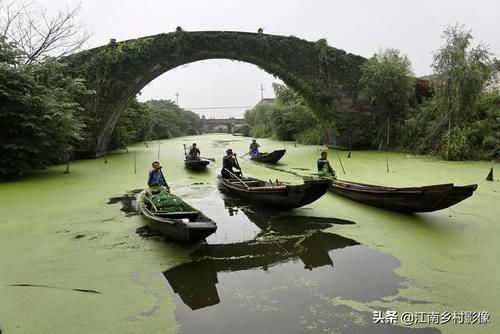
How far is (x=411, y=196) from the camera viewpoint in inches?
223

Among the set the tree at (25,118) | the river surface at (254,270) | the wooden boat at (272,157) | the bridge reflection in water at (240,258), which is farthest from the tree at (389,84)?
the bridge reflection in water at (240,258)

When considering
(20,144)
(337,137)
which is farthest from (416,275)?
(337,137)

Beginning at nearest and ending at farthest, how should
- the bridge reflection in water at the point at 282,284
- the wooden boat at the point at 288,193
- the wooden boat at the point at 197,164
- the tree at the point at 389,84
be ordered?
the bridge reflection in water at the point at 282,284, the wooden boat at the point at 288,193, the wooden boat at the point at 197,164, the tree at the point at 389,84

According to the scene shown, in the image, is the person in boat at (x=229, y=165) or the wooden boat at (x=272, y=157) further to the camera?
the wooden boat at (x=272, y=157)

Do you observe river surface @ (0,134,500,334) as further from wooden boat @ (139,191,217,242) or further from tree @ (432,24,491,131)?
tree @ (432,24,491,131)

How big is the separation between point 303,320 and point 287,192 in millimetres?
3013

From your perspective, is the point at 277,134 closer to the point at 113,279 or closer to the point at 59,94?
the point at 59,94

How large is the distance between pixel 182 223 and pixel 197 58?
45.2 feet

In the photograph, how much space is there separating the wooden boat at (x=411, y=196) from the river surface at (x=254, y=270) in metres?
Result: 0.17

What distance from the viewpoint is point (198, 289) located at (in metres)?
3.67

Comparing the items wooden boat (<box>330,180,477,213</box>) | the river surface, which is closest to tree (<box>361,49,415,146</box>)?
the river surface

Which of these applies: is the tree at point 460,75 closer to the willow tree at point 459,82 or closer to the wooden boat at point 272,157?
the willow tree at point 459,82

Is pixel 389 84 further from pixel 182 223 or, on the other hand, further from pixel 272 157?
pixel 182 223

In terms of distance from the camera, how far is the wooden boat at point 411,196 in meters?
5.14
